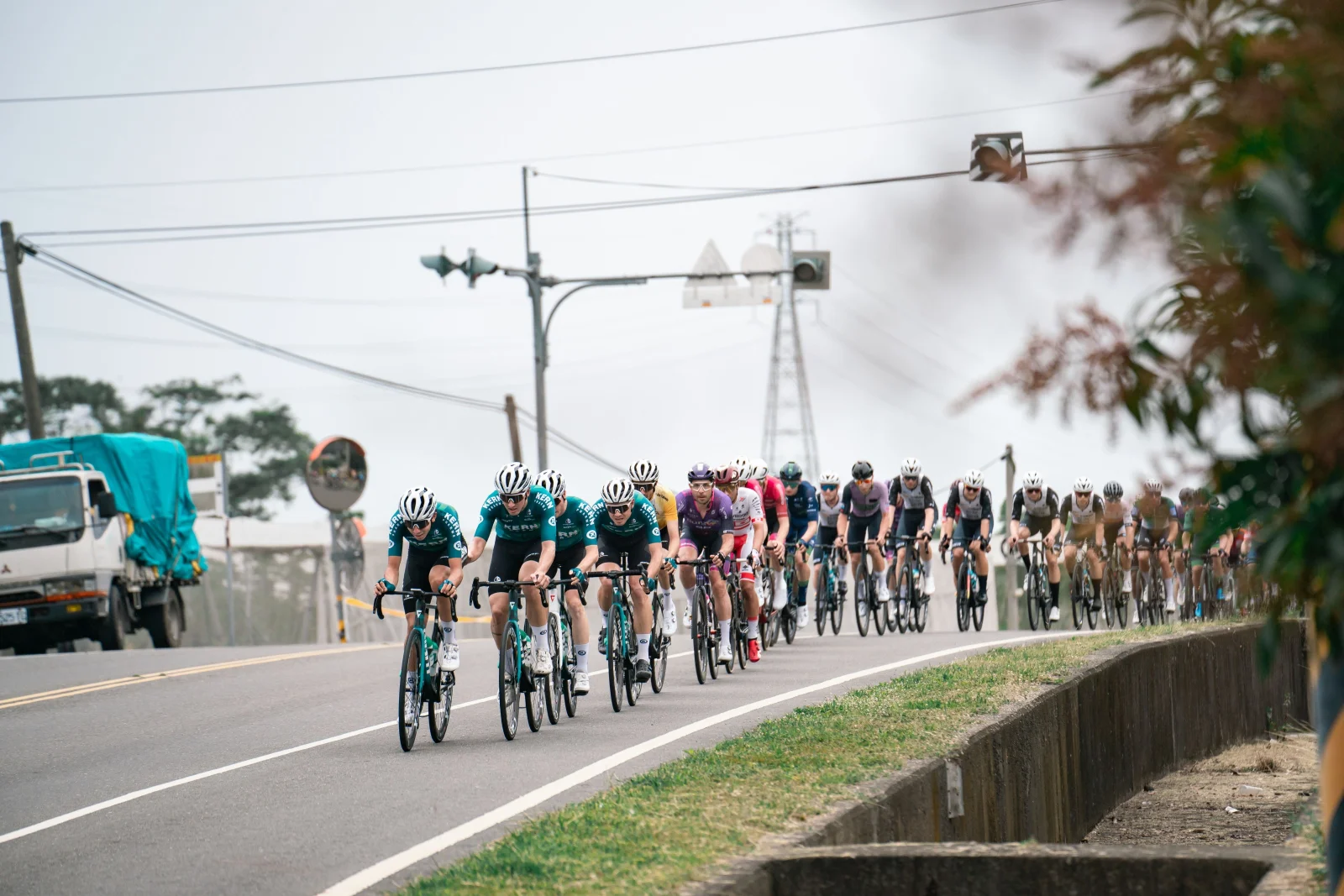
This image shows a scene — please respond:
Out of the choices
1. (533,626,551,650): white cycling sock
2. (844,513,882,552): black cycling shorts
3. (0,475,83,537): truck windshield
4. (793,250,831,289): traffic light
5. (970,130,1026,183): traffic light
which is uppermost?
(793,250,831,289): traffic light

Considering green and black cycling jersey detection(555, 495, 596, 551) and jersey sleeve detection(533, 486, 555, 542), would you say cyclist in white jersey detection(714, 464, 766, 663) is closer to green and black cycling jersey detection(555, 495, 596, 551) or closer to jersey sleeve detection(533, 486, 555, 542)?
green and black cycling jersey detection(555, 495, 596, 551)

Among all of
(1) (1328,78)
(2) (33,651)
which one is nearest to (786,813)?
(1) (1328,78)

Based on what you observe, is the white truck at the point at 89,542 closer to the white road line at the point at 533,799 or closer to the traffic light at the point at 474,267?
the traffic light at the point at 474,267

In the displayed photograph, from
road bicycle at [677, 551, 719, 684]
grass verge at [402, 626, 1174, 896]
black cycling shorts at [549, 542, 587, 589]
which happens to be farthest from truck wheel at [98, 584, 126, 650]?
grass verge at [402, 626, 1174, 896]

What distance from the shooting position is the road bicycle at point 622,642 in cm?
1327

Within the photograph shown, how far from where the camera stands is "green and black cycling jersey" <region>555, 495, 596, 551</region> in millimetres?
13172

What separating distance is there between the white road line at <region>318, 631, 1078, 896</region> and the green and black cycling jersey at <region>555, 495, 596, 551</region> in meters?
1.85

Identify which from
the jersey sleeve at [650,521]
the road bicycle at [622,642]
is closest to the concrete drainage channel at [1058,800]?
the road bicycle at [622,642]

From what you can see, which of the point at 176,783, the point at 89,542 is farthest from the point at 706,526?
the point at 89,542

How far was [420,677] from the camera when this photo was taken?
11102 millimetres

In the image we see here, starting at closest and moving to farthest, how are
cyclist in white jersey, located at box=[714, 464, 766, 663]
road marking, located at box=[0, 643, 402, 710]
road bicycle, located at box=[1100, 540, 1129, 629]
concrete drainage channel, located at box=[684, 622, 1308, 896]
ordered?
1. concrete drainage channel, located at box=[684, 622, 1308, 896]
2. road marking, located at box=[0, 643, 402, 710]
3. cyclist in white jersey, located at box=[714, 464, 766, 663]
4. road bicycle, located at box=[1100, 540, 1129, 629]

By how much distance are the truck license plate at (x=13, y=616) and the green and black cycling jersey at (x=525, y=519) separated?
48.6ft

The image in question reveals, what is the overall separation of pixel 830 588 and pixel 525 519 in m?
10.7

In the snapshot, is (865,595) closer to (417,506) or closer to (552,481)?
(552,481)
